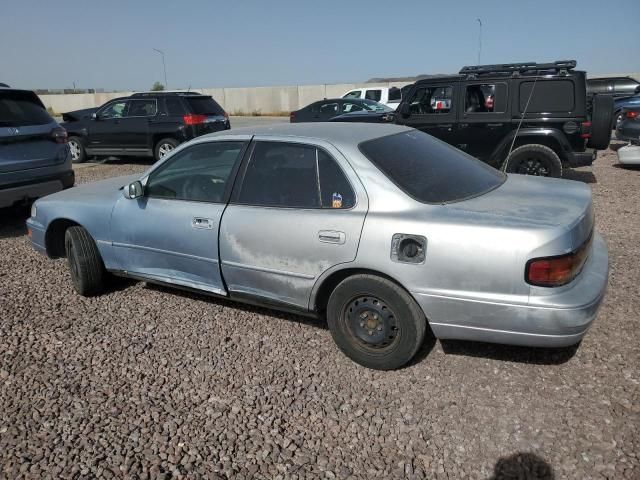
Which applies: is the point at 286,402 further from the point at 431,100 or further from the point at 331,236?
the point at 431,100

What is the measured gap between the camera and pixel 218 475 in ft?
7.85

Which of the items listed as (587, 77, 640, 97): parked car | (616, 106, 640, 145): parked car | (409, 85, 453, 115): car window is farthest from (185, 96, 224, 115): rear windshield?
(587, 77, 640, 97): parked car

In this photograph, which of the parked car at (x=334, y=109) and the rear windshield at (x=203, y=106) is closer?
the rear windshield at (x=203, y=106)

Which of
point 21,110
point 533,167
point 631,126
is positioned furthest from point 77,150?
point 631,126

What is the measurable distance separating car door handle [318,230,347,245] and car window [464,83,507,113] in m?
6.29

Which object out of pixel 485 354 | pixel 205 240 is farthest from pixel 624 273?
pixel 205 240

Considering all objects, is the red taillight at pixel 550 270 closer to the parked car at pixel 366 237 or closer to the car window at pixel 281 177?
the parked car at pixel 366 237

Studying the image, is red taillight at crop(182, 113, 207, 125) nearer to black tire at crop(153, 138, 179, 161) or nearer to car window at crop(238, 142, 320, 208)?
black tire at crop(153, 138, 179, 161)

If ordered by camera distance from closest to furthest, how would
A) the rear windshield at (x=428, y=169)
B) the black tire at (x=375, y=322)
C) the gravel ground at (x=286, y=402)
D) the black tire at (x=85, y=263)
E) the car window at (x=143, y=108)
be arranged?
the gravel ground at (x=286, y=402)
the black tire at (x=375, y=322)
the rear windshield at (x=428, y=169)
the black tire at (x=85, y=263)
the car window at (x=143, y=108)

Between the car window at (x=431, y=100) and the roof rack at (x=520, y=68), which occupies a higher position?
the roof rack at (x=520, y=68)

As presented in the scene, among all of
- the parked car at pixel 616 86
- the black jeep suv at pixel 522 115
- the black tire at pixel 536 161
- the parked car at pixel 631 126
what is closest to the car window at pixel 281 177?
the black jeep suv at pixel 522 115

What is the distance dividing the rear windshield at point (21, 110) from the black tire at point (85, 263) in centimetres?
280

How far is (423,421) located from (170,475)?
131 cm

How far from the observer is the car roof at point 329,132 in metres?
3.41
